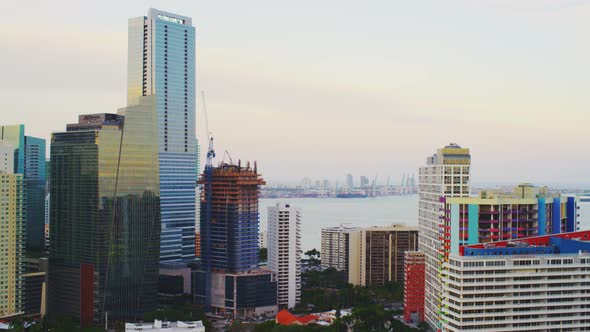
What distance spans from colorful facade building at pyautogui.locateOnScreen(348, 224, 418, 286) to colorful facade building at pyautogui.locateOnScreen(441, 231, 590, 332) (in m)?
26.5

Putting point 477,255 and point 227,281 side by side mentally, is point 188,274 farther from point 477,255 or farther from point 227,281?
point 477,255

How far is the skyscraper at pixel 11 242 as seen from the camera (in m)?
41.6

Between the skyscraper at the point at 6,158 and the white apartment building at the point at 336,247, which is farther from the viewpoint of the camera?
the white apartment building at the point at 336,247

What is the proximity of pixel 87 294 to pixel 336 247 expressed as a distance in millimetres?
25183

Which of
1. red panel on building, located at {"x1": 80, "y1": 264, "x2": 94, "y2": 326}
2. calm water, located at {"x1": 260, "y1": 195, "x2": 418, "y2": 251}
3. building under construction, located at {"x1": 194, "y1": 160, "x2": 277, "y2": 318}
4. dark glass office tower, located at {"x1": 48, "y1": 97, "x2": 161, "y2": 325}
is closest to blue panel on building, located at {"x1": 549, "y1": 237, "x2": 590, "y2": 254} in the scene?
building under construction, located at {"x1": 194, "y1": 160, "x2": 277, "y2": 318}

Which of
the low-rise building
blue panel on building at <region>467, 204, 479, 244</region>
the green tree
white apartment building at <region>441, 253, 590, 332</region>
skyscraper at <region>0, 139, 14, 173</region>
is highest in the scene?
skyscraper at <region>0, 139, 14, 173</region>

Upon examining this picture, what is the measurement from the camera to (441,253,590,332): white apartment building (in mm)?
27297

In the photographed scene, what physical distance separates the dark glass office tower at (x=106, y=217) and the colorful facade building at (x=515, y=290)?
20.4 meters

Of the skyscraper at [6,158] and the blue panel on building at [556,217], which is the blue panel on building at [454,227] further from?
the skyscraper at [6,158]

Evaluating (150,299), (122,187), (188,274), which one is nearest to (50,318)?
(150,299)

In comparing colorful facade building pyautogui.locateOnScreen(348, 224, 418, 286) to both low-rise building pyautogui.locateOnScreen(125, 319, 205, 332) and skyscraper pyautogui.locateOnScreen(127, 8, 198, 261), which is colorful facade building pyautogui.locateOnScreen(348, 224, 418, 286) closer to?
skyscraper pyautogui.locateOnScreen(127, 8, 198, 261)

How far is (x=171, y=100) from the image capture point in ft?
185

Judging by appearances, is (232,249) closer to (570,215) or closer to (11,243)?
(11,243)

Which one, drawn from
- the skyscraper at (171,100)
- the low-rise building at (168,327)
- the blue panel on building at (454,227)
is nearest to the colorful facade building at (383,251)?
the skyscraper at (171,100)
